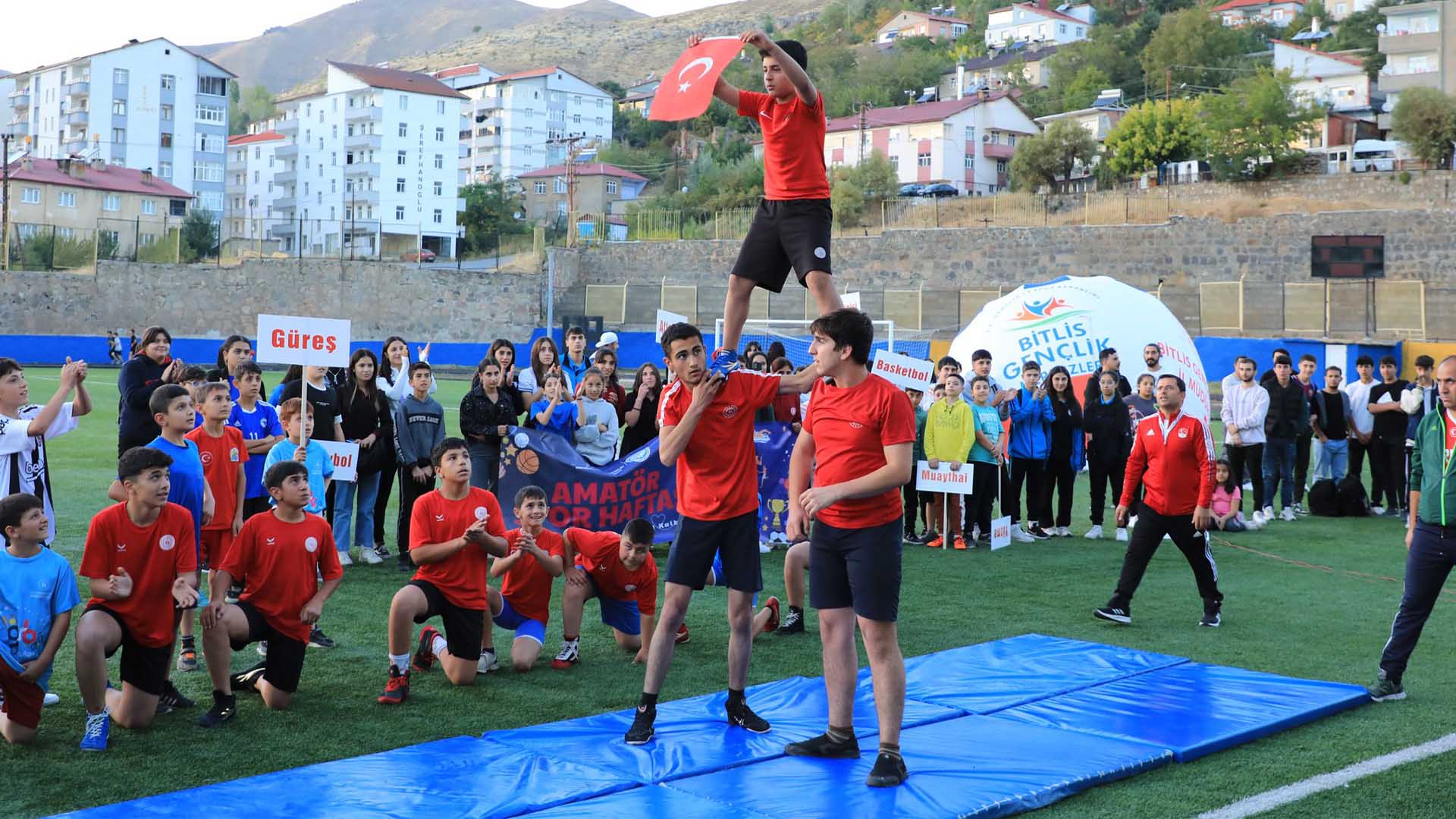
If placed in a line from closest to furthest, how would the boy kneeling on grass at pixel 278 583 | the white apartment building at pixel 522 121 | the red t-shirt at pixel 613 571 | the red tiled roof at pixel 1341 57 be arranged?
the boy kneeling on grass at pixel 278 583
the red t-shirt at pixel 613 571
the red tiled roof at pixel 1341 57
the white apartment building at pixel 522 121

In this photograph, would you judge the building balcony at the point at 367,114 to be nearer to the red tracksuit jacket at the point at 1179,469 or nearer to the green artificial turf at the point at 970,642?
the green artificial turf at the point at 970,642

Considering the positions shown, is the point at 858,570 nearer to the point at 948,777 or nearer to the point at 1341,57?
the point at 948,777

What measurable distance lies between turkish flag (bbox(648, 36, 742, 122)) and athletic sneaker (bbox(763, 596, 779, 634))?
3.29m

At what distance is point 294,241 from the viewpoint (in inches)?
2052

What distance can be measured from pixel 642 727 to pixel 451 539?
184 centimetres

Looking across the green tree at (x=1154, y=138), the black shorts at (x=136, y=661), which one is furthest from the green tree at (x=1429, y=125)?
the black shorts at (x=136, y=661)

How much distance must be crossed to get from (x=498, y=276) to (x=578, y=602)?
145 ft

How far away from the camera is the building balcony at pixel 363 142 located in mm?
90375

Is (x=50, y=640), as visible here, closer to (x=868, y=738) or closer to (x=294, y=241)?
(x=868, y=738)

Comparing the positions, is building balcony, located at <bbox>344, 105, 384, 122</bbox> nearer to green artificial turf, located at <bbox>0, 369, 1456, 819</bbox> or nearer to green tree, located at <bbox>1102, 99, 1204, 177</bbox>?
green tree, located at <bbox>1102, 99, 1204, 177</bbox>

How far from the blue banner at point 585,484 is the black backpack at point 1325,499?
810 centimetres

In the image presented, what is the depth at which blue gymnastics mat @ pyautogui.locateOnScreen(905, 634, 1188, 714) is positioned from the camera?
662 cm

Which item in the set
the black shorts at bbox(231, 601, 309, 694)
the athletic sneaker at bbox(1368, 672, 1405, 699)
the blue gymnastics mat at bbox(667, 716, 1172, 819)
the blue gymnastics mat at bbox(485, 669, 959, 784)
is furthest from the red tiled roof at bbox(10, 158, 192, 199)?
the athletic sneaker at bbox(1368, 672, 1405, 699)

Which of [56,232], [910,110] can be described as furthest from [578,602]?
[910,110]
